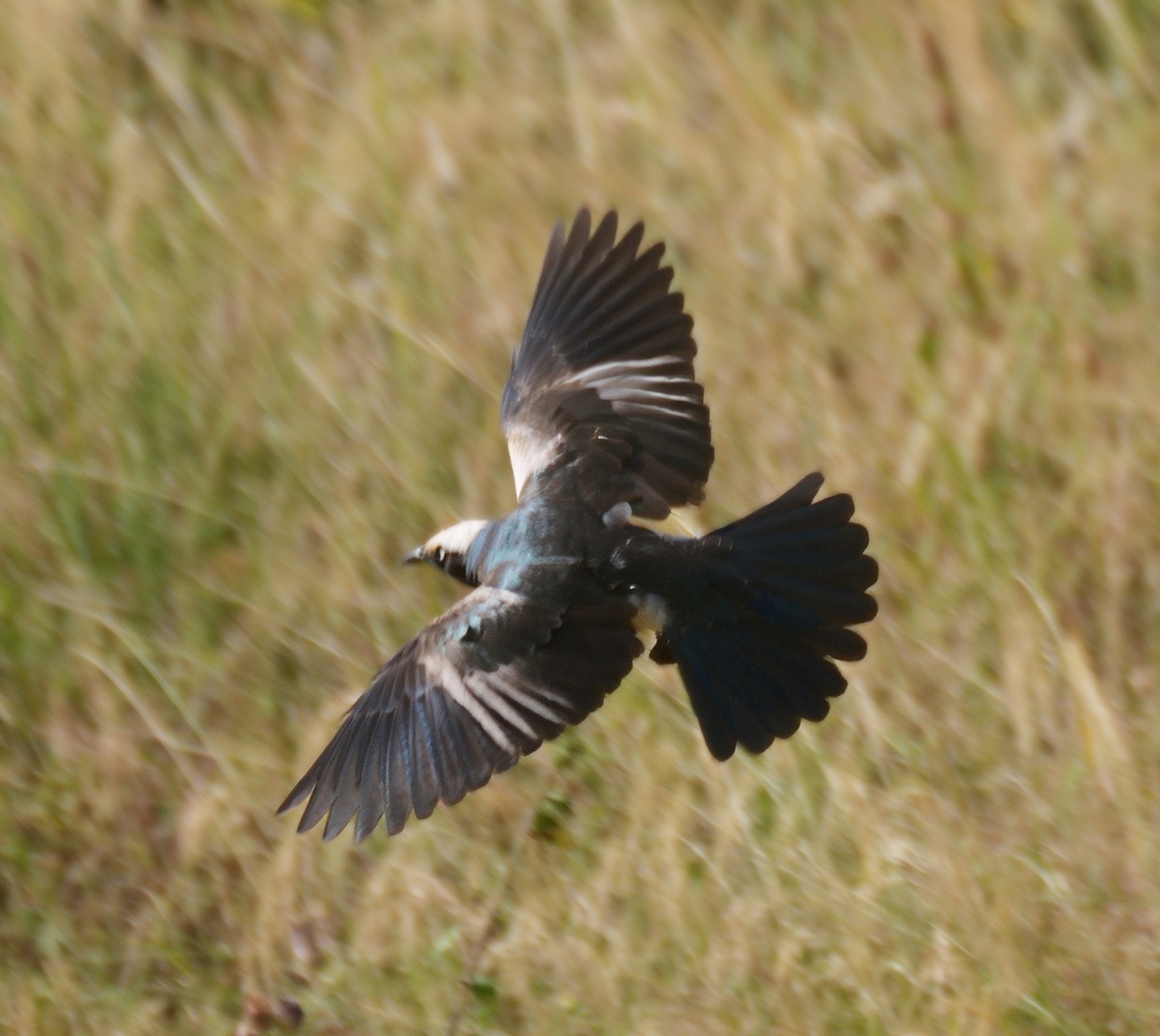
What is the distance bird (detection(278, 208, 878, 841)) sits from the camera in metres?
3.92

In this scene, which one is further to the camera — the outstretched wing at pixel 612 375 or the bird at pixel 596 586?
the outstretched wing at pixel 612 375

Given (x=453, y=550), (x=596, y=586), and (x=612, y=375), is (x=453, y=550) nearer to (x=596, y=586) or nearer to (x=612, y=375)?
(x=596, y=586)

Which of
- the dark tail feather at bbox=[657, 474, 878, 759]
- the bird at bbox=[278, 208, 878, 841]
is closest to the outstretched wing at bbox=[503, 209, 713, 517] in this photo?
the bird at bbox=[278, 208, 878, 841]

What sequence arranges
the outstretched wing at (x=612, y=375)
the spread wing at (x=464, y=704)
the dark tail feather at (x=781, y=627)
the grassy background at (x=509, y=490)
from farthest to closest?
the outstretched wing at (x=612, y=375) < the grassy background at (x=509, y=490) < the dark tail feather at (x=781, y=627) < the spread wing at (x=464, y=704)

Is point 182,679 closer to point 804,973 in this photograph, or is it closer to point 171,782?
point 171,782

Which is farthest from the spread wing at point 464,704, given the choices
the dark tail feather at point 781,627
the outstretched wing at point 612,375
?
the outstretched wing at point 612,375

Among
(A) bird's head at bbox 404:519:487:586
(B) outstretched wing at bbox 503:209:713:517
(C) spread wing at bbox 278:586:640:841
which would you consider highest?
(B) outstretched wing at bbox 503:209:713:517

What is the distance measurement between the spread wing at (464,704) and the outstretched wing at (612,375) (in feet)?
1.90

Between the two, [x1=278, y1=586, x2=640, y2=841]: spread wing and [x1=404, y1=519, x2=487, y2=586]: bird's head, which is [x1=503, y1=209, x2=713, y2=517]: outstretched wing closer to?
[x1=404, y1=519, x2=487, y2=586]: bird's head

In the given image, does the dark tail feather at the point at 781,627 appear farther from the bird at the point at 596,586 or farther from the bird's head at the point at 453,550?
the bird's head at the point at 453,550

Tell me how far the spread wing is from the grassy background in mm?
662

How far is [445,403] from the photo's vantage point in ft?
18.5

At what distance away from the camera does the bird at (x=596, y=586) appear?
3924 millimetres

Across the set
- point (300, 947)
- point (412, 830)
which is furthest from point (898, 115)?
point (300, 947)
